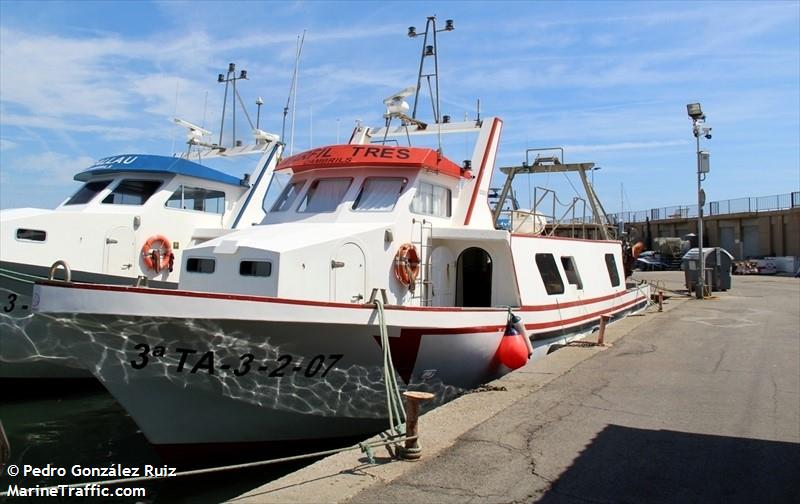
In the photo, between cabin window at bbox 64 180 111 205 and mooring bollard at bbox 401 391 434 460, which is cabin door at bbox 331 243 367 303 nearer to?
mooring bollard at bbox 401 391 434 460

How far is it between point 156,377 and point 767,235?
49261mm

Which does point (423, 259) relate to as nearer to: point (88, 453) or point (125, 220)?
point (88, 453)

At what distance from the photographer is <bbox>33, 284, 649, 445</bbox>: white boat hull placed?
609 centimetres

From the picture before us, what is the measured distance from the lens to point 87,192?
40.5ft

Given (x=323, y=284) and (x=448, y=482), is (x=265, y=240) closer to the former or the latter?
(x=323, y=284)

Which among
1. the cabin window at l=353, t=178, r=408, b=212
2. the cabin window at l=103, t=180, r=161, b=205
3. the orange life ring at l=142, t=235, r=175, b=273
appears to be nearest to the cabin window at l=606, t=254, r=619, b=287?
the cabin window at l=353, t=178, r=408, b=212

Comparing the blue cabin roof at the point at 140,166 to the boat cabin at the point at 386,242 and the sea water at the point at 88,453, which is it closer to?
the boat cabin at the point at 386,242

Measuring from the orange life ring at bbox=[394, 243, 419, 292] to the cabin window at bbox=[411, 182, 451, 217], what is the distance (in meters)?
0.80

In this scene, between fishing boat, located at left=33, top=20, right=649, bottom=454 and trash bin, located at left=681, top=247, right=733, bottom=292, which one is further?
trash bin, located at left=681, top=247, right=733, bottom=292

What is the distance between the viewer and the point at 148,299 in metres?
6.02

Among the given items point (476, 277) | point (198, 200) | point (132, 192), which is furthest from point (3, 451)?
point (198, 200)

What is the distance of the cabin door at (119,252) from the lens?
456 inches

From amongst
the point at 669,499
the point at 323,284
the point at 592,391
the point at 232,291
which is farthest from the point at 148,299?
the point at 592,391

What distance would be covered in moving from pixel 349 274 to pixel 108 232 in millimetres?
6047
